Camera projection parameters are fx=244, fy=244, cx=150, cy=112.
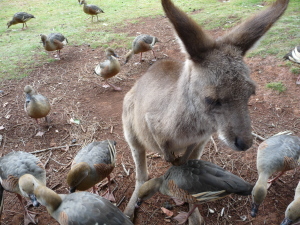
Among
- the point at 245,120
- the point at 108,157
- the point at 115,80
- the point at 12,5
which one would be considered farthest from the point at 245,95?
the point at 12,5

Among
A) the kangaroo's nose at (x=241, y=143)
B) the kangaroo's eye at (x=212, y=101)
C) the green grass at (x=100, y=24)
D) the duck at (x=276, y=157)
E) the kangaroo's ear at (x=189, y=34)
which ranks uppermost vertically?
the kangaroo's ear at (x=189, y=34)

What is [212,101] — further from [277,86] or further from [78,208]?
[277,86]

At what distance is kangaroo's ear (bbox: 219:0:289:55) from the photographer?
2.08m

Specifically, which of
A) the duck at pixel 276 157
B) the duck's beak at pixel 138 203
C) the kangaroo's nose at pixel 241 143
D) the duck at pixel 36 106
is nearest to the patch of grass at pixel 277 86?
the duck at pixel 276 157

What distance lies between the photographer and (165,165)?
151 inches

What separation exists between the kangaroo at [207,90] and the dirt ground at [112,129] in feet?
1.84

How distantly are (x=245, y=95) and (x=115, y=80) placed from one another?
190 inches

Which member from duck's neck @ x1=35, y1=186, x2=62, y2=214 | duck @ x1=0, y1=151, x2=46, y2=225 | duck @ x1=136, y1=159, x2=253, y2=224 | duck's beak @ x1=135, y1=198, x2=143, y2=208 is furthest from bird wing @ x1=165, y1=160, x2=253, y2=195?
duck @ x1=0, y1=151, x2=46, y2=225

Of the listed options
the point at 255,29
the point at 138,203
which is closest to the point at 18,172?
the point at 138,203

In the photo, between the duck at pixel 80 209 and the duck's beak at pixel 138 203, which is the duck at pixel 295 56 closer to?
the duck's beak at pixel 138 203

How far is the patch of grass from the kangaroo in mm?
3151

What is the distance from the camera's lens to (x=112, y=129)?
454 cm

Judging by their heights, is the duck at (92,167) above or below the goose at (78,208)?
below

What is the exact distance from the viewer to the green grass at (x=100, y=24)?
678 centimetres
